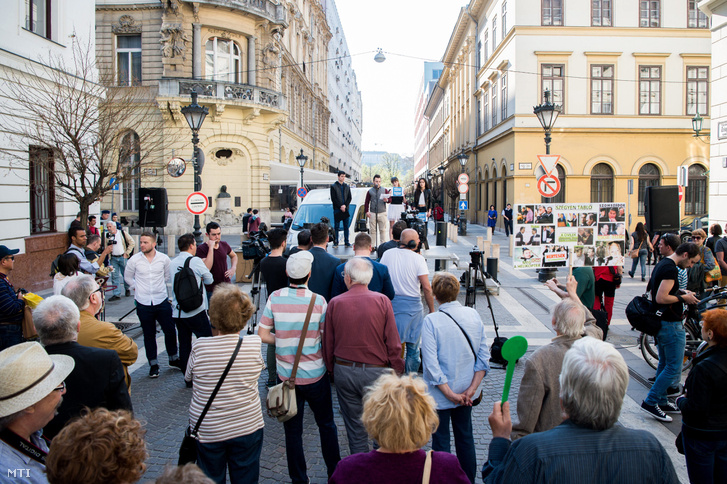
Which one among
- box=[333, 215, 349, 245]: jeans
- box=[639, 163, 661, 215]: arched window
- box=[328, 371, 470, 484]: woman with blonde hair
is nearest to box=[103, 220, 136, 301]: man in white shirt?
box=[333, 215, 349, 245]: jeans

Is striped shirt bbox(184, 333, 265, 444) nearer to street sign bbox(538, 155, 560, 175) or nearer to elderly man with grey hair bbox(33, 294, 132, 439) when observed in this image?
elderly man with grey hair bbox(33, 294, 132, 439)

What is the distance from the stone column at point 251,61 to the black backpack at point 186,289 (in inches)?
989

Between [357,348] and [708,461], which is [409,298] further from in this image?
[708,461]

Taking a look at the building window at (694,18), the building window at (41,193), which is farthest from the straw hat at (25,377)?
the building window at (694,18)

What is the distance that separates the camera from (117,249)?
41.1 feet

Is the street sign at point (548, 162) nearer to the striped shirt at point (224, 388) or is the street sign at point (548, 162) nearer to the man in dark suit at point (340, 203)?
the man in dark suit at point (340, 203)

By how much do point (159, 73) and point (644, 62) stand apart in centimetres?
2741

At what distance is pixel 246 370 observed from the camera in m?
3.49

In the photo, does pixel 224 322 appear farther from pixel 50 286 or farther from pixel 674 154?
pixel 674 154

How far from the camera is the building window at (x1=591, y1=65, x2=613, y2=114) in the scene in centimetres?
2980

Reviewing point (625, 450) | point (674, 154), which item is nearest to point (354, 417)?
point (625, 450)

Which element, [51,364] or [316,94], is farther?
[316,94]

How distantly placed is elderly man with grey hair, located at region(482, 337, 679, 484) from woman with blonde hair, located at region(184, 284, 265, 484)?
1.79 metres

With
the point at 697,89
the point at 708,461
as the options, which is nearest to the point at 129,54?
the point at 708,461
